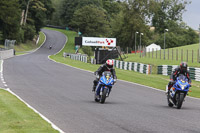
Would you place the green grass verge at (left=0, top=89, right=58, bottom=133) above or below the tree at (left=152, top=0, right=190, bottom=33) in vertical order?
below

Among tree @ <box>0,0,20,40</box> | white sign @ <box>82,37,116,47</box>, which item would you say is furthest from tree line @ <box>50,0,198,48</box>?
tree @ <box>0,0,20,40</box>

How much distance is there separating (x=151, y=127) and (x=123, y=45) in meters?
92.3

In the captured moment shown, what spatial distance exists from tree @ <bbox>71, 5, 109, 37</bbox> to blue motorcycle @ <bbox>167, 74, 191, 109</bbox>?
112 metres

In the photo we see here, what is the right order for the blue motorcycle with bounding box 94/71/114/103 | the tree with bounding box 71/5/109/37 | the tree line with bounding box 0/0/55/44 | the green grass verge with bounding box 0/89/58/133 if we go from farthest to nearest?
the tree with bounding box 71/5/109/37, the tree line with bounding box 0/0/55/44, the blue motorcycle with bounding box 94/71/114/103, the green grass verge with bounding box 0/89/58/133

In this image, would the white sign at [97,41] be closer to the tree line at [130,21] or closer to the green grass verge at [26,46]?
the tree line at [130,21]

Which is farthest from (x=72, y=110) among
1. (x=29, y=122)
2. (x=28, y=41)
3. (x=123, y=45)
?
(x=28, y=41)

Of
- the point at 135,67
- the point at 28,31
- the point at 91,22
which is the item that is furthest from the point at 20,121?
the point at 91,22

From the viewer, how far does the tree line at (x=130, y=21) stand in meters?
95.2

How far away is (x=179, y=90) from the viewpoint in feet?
46.6

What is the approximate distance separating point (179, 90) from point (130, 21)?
79.5 meters

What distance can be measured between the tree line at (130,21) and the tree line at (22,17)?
16.4 meters

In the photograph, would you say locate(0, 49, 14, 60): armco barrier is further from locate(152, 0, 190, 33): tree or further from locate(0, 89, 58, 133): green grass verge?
locate(152, 0, 190, 33): tree

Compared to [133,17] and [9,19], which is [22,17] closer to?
[9,19]

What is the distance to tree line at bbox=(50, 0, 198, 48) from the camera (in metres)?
95.2
